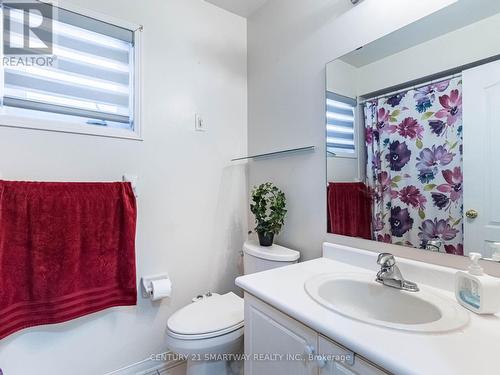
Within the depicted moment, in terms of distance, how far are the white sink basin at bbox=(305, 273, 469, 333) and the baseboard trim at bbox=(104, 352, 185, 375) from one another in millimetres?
1213

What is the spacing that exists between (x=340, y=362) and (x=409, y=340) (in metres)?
0.19

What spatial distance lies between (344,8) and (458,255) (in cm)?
126

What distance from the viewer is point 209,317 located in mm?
1340

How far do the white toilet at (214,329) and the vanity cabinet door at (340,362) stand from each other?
24.5 inches

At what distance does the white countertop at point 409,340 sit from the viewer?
1.82ft

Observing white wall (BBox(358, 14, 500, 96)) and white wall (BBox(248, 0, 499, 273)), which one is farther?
white wall (BBox(248, 0, 499, 273))

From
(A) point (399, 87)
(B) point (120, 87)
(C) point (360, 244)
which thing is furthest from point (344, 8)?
(B) point (120, 87)

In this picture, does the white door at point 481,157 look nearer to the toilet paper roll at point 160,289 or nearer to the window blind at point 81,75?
the toilet paper roll at point 160,289

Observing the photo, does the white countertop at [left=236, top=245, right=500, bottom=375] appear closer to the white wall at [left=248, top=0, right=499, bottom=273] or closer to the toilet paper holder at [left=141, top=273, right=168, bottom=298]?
the white wall at [left=248, top=0, right=499, bottom=273]

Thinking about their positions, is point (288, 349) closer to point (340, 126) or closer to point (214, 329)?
point (214, 329)

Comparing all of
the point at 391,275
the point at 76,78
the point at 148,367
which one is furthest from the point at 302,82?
the point at 148,367

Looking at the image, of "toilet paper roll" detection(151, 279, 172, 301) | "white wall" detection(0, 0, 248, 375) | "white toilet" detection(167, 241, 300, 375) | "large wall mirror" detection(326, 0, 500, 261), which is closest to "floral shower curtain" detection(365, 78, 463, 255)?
"large wall mirror" detection(326, 0, 500, 261)

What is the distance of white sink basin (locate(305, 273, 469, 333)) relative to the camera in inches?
28.6

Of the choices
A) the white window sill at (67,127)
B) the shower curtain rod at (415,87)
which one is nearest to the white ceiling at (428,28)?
the shower curtain rod at (415,87)
